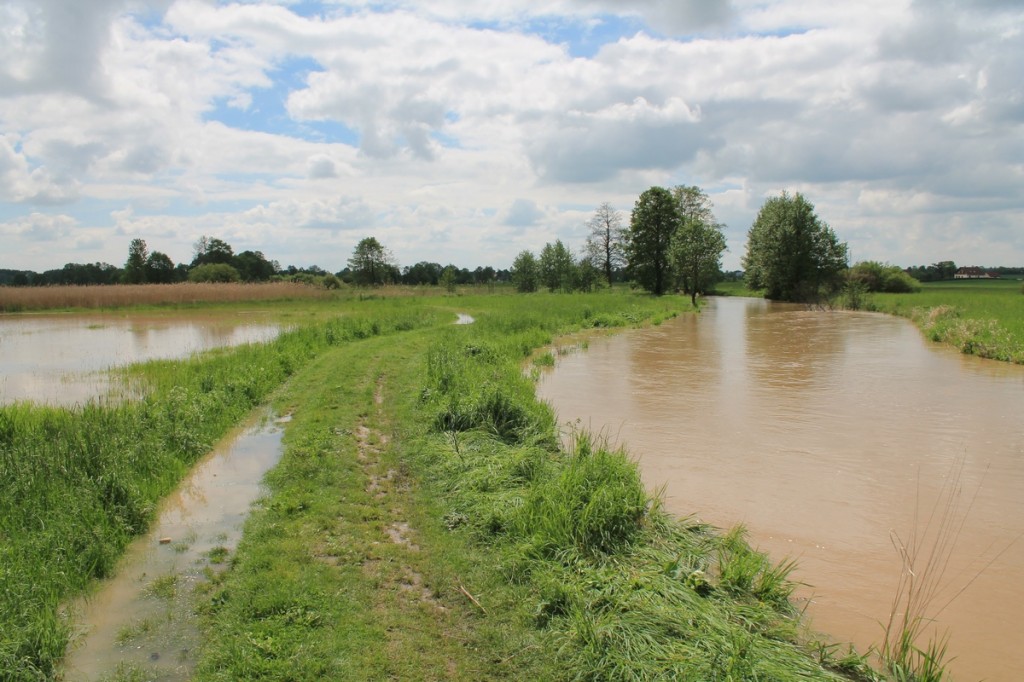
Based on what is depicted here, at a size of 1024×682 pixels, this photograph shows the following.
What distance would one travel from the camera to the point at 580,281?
59.9 meters

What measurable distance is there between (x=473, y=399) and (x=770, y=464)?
4221 mm

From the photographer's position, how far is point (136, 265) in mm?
78938

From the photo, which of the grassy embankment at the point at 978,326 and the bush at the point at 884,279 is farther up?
the bush at the point at 884,279

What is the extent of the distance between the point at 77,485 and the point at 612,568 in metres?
5.50

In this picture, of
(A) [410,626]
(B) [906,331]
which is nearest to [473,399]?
(A) [410,626]

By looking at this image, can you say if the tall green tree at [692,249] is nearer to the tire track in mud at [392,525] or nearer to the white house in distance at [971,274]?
the tire track in mud at [392,525]

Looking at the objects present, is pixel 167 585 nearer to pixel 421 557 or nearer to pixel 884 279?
pixel 421 557

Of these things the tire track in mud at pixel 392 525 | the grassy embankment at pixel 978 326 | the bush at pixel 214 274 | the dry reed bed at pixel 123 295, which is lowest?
the tire track in mud at pixel 392 525

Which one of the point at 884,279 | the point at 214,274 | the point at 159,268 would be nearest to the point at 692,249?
the point at 884,279

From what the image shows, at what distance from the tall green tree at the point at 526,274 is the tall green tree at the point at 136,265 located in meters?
47.2

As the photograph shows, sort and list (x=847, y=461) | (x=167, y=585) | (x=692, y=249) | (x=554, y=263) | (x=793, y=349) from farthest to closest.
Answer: (x=554, y=263) → (x=692, y=249) → (x=793, y=349) → (x=847, y=461) → (x=167, y=585)

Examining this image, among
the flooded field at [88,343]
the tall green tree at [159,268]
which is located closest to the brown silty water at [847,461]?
the flooded field at [88,343]

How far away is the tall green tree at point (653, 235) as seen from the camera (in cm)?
5884

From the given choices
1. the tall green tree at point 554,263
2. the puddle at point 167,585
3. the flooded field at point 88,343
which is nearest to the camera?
the puddle at point 167,585
